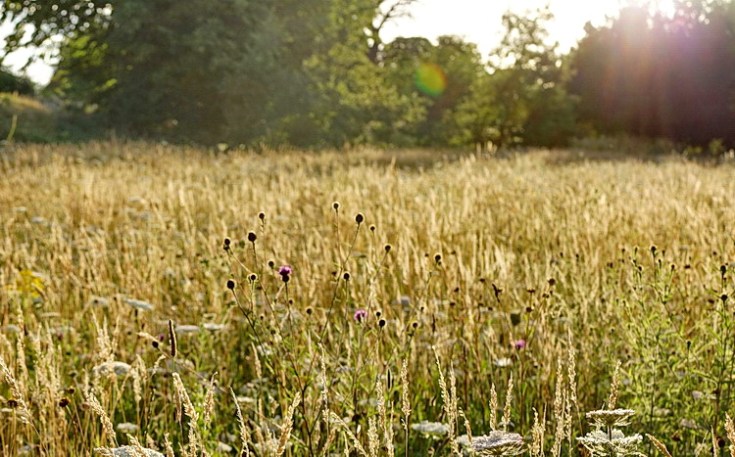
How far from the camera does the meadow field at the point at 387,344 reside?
1917 millimetres

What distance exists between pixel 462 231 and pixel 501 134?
2547 cm

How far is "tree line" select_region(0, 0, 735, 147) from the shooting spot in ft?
73.9

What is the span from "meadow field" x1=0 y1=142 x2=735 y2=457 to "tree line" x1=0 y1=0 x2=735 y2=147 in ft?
59.3

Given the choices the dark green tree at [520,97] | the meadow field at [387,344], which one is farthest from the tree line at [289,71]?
the meadow field at [387,344]

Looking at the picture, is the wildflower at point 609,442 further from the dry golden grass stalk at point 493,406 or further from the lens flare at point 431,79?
the lens flare at point 431,79

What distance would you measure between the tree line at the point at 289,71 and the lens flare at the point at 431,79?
32.7ft

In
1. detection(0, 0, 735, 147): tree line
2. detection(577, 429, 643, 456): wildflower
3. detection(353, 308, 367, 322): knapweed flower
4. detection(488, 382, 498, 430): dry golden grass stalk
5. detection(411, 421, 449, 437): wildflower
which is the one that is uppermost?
detection(0, 0, 735, 147): tree line

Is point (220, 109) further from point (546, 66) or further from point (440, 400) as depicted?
point (440, 400)

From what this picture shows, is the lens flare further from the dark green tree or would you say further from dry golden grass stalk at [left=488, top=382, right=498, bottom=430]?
dry golden grass stalk at [left=488, top=382, right=498, bottom=430]

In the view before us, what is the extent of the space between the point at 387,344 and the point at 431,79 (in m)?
36.8

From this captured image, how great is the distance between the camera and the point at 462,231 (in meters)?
4.55

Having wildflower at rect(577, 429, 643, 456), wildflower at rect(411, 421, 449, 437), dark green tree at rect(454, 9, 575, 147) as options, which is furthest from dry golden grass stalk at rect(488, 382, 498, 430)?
dark green tree at rect(454, 9, 575, 147)

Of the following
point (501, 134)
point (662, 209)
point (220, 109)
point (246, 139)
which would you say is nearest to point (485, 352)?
point (662, 209)

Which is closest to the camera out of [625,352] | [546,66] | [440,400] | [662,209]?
[440,400]
